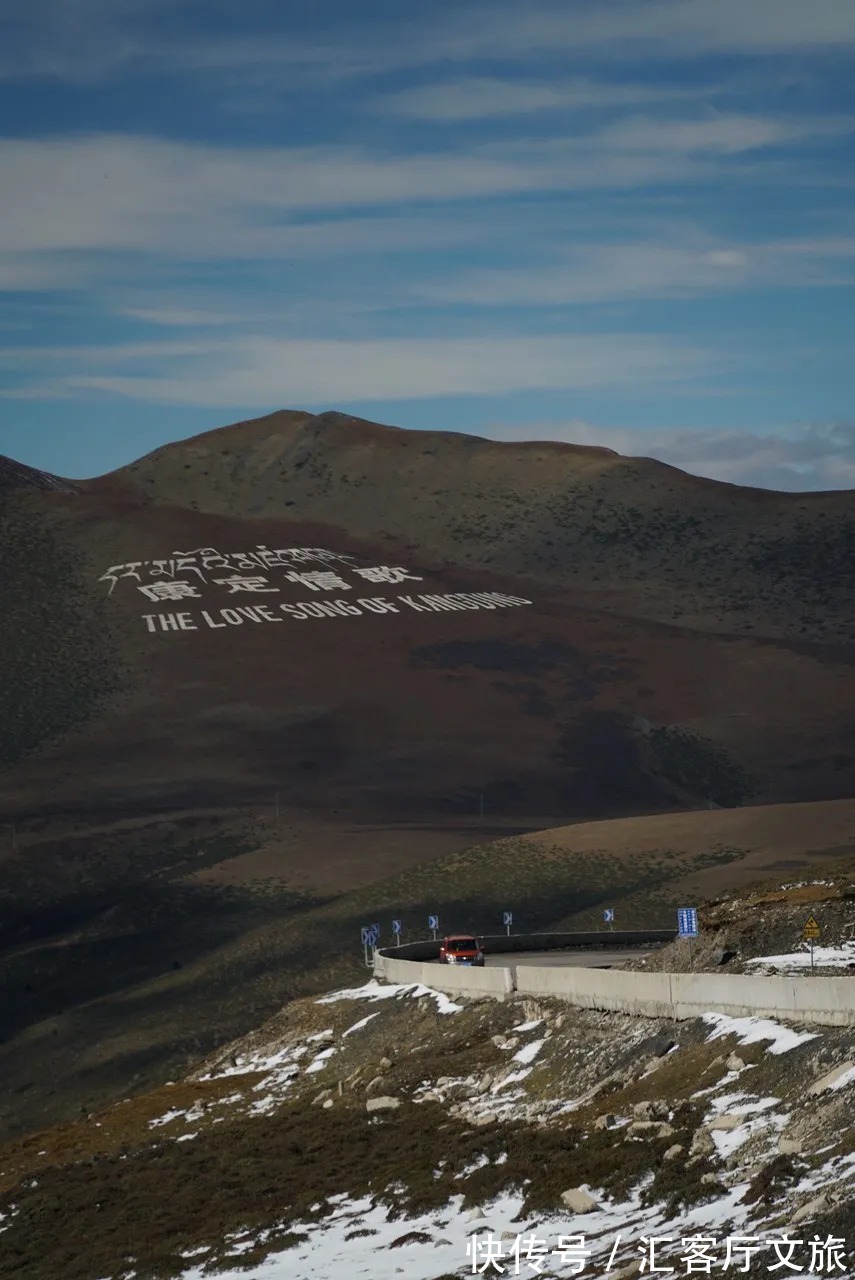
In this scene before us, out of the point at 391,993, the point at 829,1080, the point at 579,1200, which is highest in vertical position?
the point at 829,1080

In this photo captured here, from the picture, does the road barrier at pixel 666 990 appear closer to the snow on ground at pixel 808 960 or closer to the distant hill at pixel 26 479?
the snow on ground at pixel 808 960

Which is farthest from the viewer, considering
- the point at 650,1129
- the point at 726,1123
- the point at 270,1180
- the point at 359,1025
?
the point at 359,1025

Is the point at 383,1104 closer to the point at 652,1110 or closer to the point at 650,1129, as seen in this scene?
the point at 652,1110

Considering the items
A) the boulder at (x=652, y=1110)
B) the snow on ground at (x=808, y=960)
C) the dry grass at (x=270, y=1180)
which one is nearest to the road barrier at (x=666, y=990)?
the boulder at (x=652, y=1110)

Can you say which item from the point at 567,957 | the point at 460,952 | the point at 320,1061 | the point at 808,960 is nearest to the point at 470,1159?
the point at 808,960

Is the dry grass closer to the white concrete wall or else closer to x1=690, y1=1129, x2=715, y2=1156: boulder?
x1=690, y1=1129, x2=715, y2=1156: boulder

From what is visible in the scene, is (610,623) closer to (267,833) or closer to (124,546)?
(124,546)

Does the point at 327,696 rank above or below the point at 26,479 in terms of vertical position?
below
